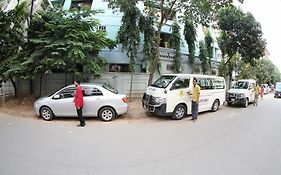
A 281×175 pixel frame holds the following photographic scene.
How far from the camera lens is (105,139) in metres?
7.69

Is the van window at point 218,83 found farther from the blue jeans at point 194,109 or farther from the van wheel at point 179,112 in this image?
the blue jeans at point 194,109

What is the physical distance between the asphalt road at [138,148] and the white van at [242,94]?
6636 mm

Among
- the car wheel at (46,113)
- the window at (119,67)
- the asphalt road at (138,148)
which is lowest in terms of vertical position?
the asphalt road at (138,148)

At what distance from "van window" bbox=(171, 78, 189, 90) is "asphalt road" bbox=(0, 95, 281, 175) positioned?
6.04 ft

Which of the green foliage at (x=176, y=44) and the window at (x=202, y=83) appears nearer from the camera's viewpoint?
the window at (x=202, y=83)

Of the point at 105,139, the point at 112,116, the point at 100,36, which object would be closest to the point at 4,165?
the point at 105,139

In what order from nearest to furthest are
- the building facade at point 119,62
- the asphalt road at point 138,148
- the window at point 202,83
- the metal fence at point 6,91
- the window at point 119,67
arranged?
the asphalt road at point 138,148
the window at point 202,83
the metal fence at point 6,91
the building facade at point 119,62
the window at point 119,67

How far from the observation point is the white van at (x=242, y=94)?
55.8ft

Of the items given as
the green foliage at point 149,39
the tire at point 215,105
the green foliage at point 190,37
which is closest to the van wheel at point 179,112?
the tire at point 215,105

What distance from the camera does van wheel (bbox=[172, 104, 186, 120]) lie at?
37.4 ft

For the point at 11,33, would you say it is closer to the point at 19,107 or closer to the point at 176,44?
the point at 19,107

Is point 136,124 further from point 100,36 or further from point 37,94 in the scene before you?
point 37,94

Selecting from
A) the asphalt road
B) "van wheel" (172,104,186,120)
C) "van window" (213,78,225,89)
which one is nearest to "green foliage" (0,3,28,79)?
the asphalt road

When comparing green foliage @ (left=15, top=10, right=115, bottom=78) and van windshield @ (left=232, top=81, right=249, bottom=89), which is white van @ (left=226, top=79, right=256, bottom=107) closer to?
van windshield @ (left=232, top=81, right=249, bottom=89)
